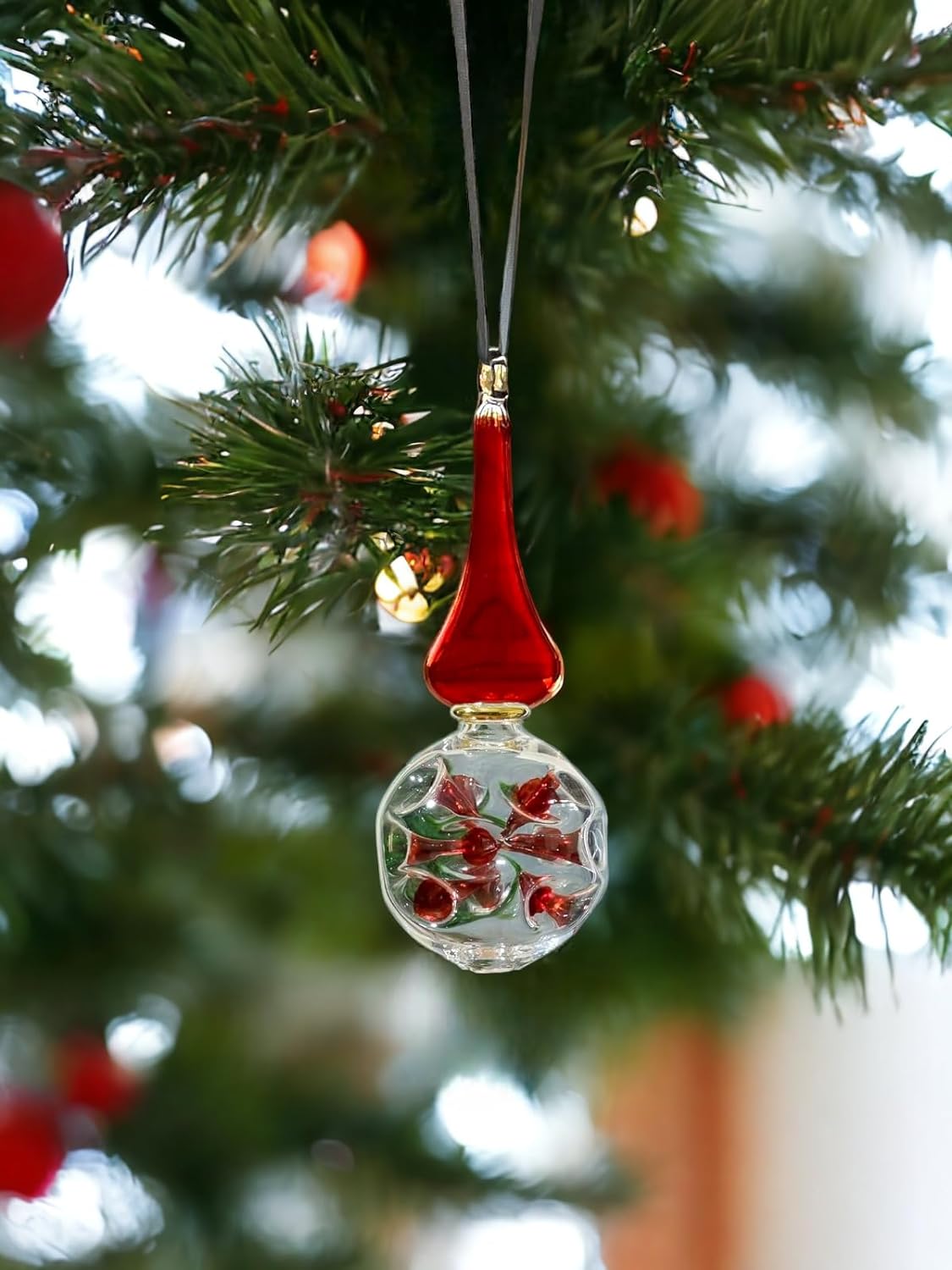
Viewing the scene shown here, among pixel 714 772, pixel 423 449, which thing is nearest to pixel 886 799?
pixel 714 772

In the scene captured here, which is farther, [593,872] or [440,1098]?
[440,1098]

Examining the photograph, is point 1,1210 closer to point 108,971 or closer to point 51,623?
point 108,971

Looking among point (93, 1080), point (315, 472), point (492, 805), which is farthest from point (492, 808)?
point (93, 1080)

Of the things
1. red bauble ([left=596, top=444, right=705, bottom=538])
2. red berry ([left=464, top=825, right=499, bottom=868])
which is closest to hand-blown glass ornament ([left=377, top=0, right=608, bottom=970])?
red berry ([left=464, top=825, right=499, bottom=868])

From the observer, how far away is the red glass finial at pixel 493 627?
0.99ft

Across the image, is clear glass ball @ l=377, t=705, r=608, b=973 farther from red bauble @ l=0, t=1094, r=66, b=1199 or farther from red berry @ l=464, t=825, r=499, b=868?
red bauble @ l=0, t=1094, r=66, b=1199

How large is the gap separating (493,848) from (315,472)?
5.0 inches

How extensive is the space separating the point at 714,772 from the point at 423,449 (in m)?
0.13

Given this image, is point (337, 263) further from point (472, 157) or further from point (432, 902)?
point (432, 902)

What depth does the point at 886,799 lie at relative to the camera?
1.22 feet

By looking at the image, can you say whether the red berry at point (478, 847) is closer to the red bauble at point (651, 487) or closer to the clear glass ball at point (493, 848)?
the clear glass ball at point (493, 848)

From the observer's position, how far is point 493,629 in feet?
0.99

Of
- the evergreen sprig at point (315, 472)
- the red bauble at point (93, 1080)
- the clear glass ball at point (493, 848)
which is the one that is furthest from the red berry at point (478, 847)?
the red bauble at point (93, 1080)

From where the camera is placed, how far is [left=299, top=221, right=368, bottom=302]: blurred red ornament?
44cm
